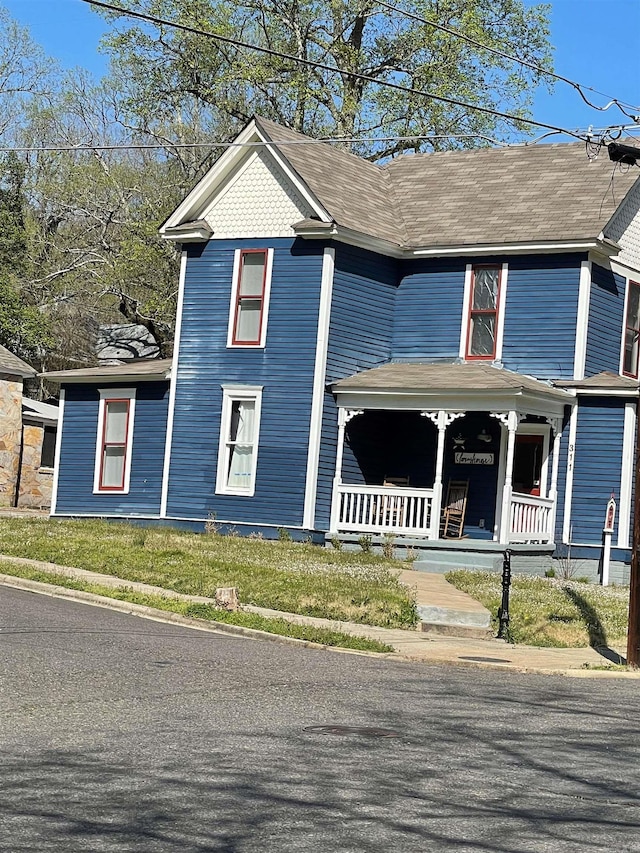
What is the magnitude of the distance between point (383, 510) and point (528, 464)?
12.7ft

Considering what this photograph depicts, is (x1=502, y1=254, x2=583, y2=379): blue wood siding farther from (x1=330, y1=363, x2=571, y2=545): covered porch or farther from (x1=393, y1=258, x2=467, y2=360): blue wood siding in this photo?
(x1=393, y1=258, x2=467, y2=360): blue wood siding

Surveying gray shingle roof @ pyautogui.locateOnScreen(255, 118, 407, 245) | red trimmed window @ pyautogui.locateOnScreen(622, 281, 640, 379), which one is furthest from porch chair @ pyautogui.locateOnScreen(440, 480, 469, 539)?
gray shingle roof @ pyautogui.locateOnScreen(255, 118, 407, 245)

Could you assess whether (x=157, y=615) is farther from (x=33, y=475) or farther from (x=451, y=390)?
(x=33, y=475)

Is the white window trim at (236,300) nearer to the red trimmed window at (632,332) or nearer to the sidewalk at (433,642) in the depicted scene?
the red trimmed window at (632,332)

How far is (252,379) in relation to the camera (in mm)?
30797

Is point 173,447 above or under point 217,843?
above

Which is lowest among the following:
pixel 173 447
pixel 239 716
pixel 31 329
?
pixel 239 716

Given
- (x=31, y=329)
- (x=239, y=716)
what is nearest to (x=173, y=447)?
(x=31, y=329)

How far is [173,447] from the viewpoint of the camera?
31.8 m

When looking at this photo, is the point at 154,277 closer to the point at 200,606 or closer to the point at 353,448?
the point at 353,448

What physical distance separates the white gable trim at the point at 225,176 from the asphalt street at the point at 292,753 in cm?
1686

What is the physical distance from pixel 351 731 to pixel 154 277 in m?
35.6

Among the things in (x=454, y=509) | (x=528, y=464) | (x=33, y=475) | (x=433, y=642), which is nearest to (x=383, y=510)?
(x=454, y=509)

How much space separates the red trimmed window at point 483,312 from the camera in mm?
30625
